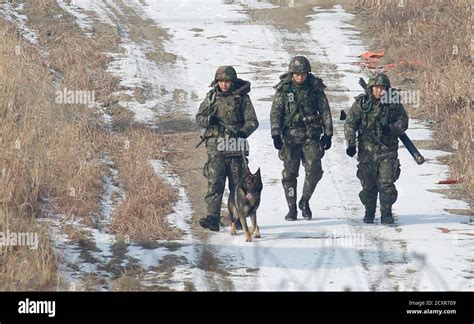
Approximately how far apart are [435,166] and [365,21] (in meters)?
9.08

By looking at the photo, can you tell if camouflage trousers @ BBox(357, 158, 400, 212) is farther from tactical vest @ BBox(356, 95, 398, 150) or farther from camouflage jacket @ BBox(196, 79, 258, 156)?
camouflage jacket @ BBox(196, 79, 258, 156)

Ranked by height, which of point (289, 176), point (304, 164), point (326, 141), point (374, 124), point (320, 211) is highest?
point (374, 124)

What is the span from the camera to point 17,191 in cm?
1114

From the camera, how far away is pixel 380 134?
11.6m

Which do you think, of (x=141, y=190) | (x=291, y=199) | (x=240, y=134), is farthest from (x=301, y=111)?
(x=141, y=190)

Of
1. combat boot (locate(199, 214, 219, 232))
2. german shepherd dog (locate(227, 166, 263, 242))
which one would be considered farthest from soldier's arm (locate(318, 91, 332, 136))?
combat boot (locate(199, 214, 219, 232))

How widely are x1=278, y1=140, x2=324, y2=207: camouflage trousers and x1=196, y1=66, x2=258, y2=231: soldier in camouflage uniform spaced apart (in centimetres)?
80

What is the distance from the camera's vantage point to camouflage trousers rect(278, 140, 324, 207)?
461 inches

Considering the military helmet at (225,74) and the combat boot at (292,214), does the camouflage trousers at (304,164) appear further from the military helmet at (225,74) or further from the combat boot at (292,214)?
the military helmet at (225,74)

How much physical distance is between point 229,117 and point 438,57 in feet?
30.2

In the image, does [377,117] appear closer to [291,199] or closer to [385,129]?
[385,129]

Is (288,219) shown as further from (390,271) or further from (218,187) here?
(390,271)

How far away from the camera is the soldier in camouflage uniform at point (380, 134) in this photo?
455 inches

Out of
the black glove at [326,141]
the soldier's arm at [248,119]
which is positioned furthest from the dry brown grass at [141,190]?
the black glove at [326,141]
